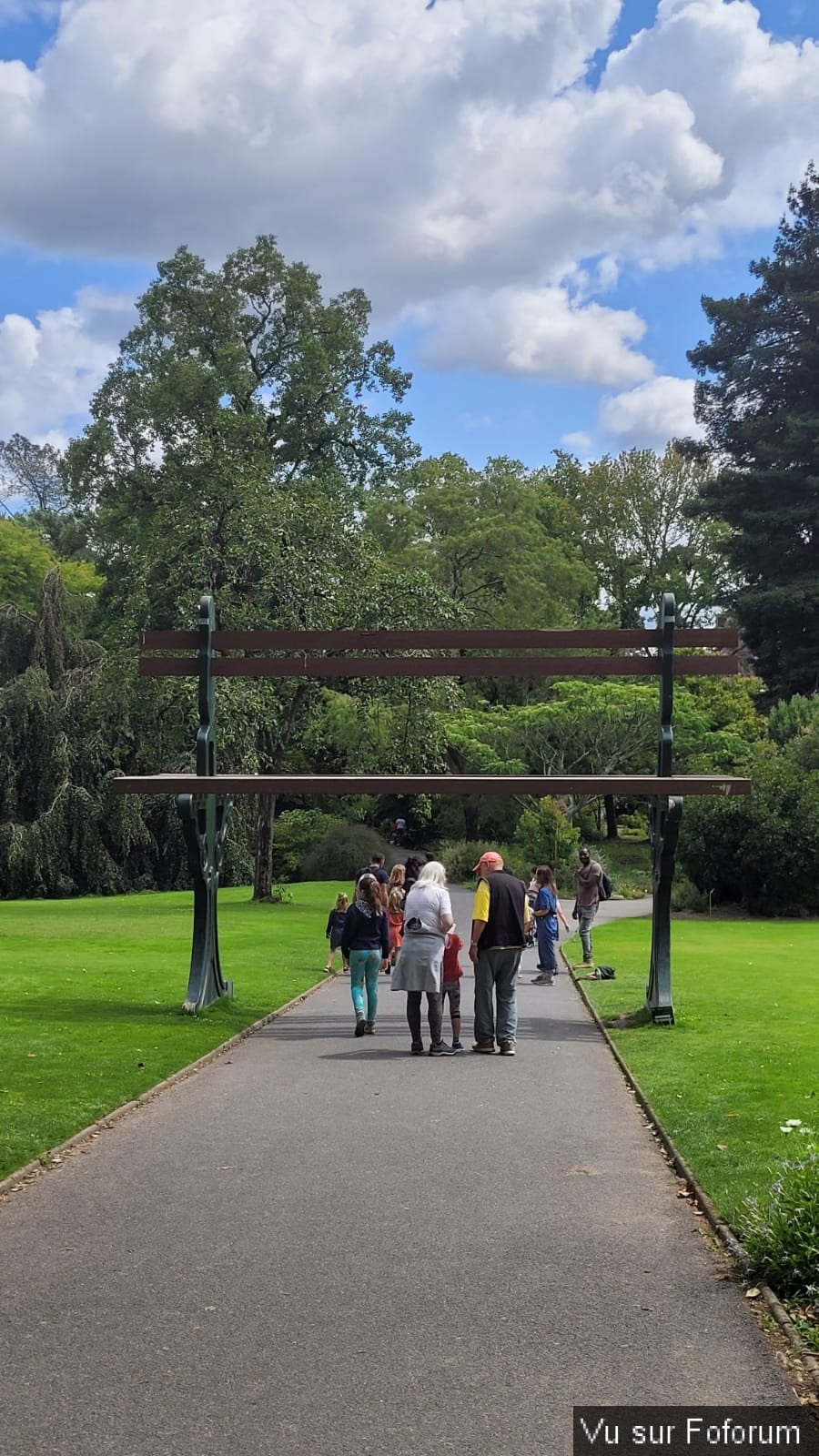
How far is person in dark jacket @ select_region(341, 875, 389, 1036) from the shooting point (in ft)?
45.8

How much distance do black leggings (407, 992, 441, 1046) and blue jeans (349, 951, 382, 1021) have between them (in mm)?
1065

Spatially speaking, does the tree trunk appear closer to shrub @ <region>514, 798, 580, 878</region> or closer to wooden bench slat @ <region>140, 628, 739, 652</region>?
shrub @ <region>514, 798, 580, 878</region>

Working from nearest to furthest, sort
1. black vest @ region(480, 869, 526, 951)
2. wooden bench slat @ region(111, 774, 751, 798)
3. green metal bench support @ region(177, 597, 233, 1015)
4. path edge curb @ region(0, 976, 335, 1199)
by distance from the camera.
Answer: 1. path edge curb @ region(0, 976, 335, 1199)
2. black vest @ region(480, 869, 526, 951)
3. wooden bench slat @ region(111, 774, 751, 798)
4. green metal bench support @ region(177, 597, 233, 1015)

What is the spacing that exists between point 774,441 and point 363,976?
1692 inches

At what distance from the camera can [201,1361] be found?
4.78 m

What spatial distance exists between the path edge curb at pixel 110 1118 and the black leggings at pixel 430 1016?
63.8 inches

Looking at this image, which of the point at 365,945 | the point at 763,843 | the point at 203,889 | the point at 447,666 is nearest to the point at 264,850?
the point at 763,843

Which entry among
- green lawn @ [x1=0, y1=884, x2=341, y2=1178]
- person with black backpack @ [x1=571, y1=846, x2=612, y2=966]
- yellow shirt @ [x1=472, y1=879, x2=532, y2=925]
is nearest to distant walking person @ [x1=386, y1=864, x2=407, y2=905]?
green lawn @ [x1=0, y1=884, x2=341, y2=1178]

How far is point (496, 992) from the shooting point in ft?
41.7

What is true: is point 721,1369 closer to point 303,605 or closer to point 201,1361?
point 201,1361

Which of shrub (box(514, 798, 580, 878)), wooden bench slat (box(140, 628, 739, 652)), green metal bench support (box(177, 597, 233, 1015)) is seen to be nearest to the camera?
wooden bench slat (box(140, 628, 739, 652))

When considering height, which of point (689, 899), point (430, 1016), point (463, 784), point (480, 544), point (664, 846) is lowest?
point (689, 899)

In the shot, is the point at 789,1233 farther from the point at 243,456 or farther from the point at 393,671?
the point at 243,456

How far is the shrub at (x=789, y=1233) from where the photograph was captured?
217 inches
